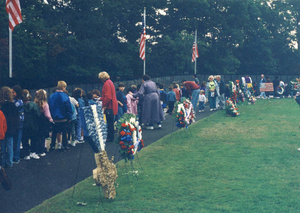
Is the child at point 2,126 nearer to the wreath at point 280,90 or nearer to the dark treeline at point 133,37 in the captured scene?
the dark treeline at point 133,37

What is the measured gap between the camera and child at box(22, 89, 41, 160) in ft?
34.3

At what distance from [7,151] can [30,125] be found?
0.89 m

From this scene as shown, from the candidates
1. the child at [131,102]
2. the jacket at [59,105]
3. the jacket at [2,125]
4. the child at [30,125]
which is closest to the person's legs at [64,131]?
the jacket at [59,105]

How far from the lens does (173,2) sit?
5053 centimetres

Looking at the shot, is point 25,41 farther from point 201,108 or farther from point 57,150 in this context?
point 57,150

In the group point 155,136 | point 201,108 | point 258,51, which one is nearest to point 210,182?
point 155,136

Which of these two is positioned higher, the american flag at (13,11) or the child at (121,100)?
the american flag at (13,11)

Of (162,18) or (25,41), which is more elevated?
(162,18)

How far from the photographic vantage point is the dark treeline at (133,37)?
36375 millimetres

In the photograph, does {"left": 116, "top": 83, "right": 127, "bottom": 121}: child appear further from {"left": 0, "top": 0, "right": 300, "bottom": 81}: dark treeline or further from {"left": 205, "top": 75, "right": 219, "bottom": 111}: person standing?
{"left": 0, "top": 0, "right": 300, "bottom": 81}: dark treeline

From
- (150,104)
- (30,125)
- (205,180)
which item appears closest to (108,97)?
(30,125)

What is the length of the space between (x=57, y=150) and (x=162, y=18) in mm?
40689

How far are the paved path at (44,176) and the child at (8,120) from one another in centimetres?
27

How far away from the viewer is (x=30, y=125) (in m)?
10.5
